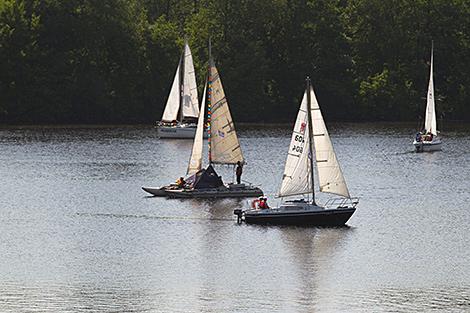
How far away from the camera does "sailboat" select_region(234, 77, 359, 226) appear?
7319 cm

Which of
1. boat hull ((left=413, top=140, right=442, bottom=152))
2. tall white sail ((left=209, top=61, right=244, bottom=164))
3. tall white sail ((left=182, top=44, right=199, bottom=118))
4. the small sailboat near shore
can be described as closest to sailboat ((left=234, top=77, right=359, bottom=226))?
the small sailboat near shore

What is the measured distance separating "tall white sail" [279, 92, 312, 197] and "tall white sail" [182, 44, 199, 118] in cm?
7076

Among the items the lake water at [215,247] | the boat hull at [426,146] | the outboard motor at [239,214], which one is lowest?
the lake water at [215,247]

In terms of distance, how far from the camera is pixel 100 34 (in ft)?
567

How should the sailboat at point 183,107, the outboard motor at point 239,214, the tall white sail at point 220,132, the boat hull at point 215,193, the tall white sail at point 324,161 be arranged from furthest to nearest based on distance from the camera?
the sailboat at point 183,107, the tall white sail at point 220,132, the boat hull at point 215,193, the outboard motor at point 239,214, the tall white sail at point 324,161

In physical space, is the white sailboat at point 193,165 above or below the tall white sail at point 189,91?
below

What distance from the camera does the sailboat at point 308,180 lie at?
7319cm

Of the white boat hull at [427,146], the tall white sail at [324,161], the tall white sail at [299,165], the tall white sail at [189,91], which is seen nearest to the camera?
the tall white sail at [324,161]

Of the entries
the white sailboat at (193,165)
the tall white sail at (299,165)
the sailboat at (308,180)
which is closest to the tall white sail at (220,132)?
the white sailboat at (193,165)

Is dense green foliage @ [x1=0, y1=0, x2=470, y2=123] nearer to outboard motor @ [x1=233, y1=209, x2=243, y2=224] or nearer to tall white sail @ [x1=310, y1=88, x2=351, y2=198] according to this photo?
outboard motor @ [x1=233, y1=209, x2=243, y2=224]

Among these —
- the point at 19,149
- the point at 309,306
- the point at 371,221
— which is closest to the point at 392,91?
the point at 19,149

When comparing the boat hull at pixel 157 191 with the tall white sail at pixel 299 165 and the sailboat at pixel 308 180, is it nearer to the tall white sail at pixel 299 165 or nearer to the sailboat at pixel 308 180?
the sailboat at pixel 308 180

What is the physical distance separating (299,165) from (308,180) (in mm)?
973

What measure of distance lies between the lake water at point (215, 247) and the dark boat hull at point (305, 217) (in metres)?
0.86
